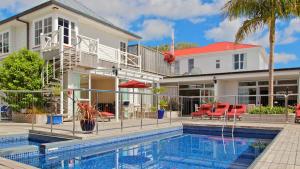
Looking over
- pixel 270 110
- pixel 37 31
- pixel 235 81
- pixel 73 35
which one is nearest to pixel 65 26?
pixel 73 35

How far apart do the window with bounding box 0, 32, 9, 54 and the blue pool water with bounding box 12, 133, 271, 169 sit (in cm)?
1287

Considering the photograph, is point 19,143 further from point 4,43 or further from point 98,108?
point 4,43

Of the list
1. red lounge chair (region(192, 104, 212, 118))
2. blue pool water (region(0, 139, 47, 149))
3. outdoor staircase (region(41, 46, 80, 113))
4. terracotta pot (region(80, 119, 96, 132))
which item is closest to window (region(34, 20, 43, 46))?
outdoor staircase (region(41, 46, 80, 113))

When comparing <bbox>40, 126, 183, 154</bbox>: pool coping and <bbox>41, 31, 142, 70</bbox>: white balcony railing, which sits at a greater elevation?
<bbox>41, 31, 142, 70</bbox>: white balcony railing

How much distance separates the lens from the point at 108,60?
17.9 m

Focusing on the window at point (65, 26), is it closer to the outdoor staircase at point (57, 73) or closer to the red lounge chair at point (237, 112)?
the outdoor staircase at point (57, 73)

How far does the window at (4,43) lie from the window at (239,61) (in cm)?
2113

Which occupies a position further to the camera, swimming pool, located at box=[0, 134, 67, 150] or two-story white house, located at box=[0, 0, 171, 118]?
two-story white house, located at box=[0, 0, 171, 118]

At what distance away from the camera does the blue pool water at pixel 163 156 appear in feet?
23.4

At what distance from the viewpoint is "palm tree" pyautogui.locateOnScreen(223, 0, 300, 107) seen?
14.8 meters

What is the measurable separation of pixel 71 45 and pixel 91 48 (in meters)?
1.28

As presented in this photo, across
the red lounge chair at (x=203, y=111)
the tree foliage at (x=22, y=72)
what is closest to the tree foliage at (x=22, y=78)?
the tree foliage at (x=22, y=72)

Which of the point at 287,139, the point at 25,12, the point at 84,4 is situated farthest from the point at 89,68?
the point at 287,139

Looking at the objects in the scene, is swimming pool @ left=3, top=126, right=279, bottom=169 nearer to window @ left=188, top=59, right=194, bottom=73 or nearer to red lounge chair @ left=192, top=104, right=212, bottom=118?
red lounge chair @ left=192, top=104, right=212, bottom=118
